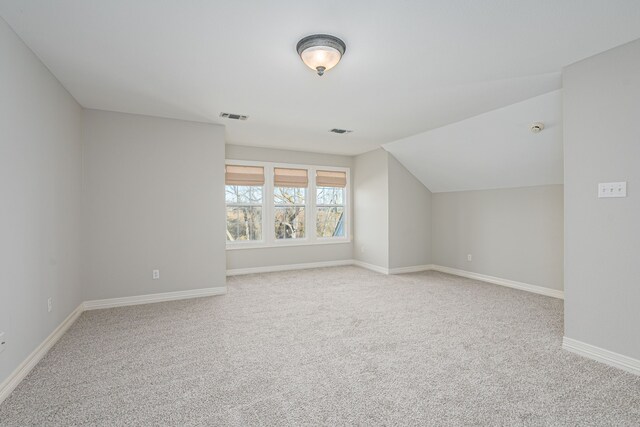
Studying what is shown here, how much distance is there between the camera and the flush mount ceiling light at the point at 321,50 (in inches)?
89.7

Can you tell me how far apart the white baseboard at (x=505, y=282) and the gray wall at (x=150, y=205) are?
158 inches

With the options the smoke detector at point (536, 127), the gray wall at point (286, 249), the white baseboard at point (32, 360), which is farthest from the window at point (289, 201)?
the smoke detector at point (536, 127)

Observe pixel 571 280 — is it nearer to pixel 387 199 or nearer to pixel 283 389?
pixel 283 389

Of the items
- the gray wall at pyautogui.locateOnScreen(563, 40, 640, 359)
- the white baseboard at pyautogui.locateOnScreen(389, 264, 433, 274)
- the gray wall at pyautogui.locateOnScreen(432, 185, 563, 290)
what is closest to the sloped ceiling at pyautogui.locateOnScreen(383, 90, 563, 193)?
the gray wall at pyautogui.locateOnScreen(432, 185, 563, 290)

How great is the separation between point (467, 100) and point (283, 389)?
11.1ft

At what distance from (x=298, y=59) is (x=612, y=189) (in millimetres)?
2645

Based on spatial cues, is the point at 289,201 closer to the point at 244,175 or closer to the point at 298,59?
the point at 244,175

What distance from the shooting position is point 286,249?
6.25 m

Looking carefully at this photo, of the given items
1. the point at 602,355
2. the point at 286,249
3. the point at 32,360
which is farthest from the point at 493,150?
the point at 32,360

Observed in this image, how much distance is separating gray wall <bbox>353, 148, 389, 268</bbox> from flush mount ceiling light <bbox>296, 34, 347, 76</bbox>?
366 centimetres

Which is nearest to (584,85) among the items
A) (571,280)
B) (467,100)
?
(467,100)

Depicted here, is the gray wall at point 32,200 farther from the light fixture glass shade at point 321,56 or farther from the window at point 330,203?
the window at point 330,203

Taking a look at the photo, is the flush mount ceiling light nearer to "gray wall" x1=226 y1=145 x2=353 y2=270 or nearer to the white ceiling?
the white ceiling

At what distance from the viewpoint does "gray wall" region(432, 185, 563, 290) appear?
4375 mm
